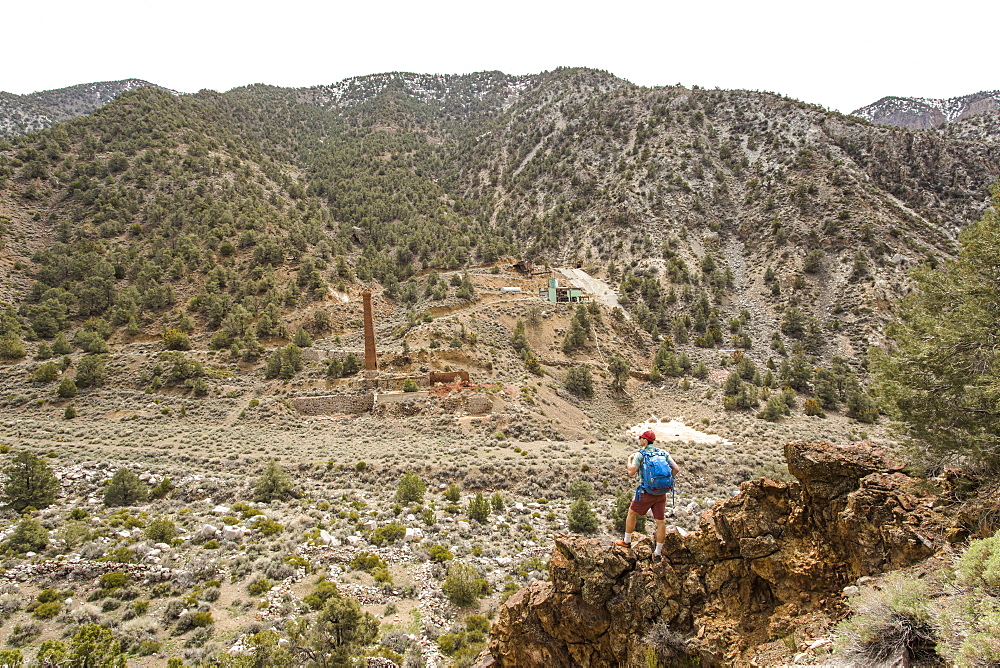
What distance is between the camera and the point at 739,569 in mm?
6867

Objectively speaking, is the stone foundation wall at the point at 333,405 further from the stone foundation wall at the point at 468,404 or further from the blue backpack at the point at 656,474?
the blue backpack at the point at 656,474

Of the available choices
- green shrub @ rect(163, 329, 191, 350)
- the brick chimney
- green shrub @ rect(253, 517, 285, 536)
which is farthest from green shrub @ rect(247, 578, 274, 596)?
green shrub @ rect(163, 329, 191, 350)

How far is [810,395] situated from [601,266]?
35479mm

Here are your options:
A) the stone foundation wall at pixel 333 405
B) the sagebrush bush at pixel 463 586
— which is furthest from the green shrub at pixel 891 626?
the stone foundation wall at pixel 333 405

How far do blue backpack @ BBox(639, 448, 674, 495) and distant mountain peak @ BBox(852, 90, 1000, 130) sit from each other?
163181mm

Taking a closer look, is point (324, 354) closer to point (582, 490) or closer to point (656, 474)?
point (582, 490)

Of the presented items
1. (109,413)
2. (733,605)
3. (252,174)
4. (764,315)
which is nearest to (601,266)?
(764,315)

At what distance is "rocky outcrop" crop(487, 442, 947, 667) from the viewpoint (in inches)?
234

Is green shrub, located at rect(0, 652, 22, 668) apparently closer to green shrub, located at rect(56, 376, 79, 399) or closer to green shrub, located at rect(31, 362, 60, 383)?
green shrub, located at rect(56, 376, 79, 399)

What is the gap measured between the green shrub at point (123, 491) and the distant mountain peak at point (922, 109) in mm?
168484

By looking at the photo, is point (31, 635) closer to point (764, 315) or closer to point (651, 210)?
point (764, 315)

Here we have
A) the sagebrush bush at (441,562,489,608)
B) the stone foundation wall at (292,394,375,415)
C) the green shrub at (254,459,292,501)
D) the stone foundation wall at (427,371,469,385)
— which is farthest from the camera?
the stone foundation wall at (427,371,469,385)

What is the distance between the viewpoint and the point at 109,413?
107 ft

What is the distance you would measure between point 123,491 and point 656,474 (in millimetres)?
20798
